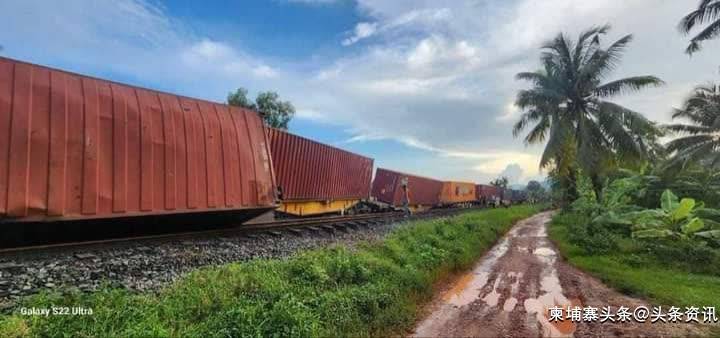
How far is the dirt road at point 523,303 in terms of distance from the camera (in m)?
4.21

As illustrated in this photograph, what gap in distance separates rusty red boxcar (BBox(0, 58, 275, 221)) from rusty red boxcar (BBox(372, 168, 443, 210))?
1680cm

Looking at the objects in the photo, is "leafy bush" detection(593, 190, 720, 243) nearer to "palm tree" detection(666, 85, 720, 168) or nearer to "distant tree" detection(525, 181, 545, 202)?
"palm tree" detection(666, 85, 720, 168)

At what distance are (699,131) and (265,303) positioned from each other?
23001 millimetres

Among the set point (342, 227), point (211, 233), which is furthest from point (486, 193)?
point (211, 233)

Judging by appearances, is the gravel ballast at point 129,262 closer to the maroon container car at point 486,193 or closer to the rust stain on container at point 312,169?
the rust stain on container at point 312,169

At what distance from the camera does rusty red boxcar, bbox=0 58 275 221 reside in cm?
523

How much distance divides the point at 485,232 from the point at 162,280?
10.1 metres

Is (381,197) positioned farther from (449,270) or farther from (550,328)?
(550,328)

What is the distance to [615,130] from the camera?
1673 cm

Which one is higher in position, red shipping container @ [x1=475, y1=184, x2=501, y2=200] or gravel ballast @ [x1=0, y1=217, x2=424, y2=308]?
red shipping container @ [x1=475, y1=184, x2=501, y2=200]

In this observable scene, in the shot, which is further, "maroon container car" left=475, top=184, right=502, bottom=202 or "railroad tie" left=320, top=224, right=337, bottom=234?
"maroon container car" left=475, top=184, right=502, bottom=202

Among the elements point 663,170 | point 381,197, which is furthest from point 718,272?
point 381,197

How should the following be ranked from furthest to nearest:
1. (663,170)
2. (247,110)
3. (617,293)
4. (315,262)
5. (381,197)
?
(381,197) → (663,170) → (247,110) → (617,293) → (315,262)

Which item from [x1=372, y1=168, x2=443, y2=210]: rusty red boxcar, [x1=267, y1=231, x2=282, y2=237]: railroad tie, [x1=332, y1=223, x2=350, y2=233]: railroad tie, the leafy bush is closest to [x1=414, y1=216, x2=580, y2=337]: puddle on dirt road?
the leafy bush
